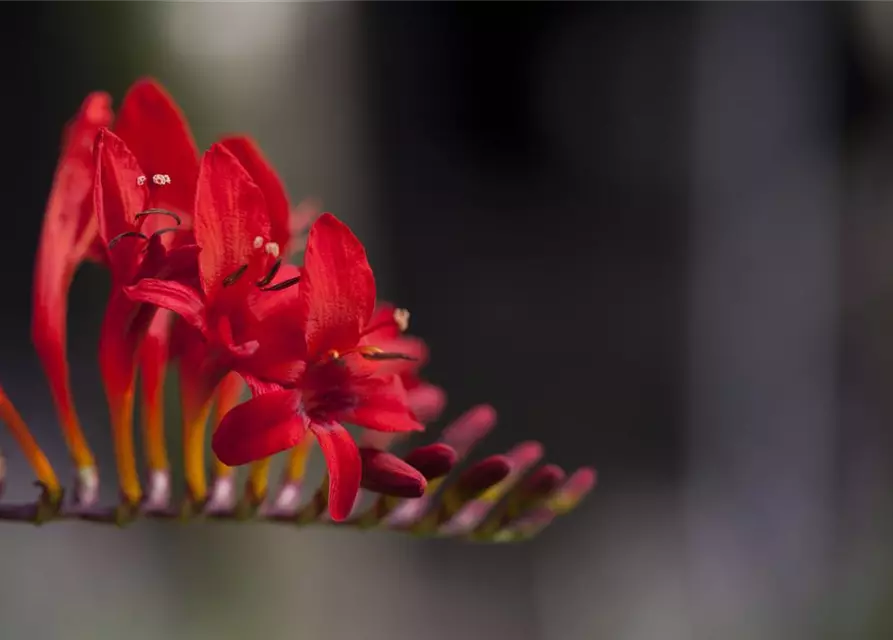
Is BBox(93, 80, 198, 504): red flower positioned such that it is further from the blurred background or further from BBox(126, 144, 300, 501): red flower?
the blurred background

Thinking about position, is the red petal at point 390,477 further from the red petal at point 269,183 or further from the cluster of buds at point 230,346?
the red petal at point 269,183

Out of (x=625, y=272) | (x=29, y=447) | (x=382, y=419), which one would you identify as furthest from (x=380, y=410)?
(x=625, y=272)

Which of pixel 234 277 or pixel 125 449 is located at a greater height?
pixel 234 277

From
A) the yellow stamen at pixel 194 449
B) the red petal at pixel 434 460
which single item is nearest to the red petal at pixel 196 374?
the yellow stamen at pixel 194 449

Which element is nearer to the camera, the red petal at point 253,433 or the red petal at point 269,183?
the red petal at point 253,433

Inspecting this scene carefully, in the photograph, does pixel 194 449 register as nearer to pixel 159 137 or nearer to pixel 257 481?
pixel 257 481

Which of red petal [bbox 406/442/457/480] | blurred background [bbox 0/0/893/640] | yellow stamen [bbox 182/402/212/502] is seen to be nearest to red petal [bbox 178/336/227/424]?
yellow stamen [bbox 182/402/212/502]
